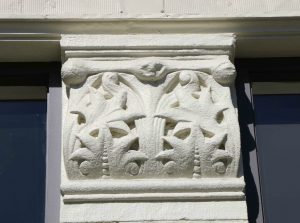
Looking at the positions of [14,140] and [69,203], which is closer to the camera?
[69,203]

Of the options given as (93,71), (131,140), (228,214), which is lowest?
(228,214)

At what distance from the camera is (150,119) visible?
298 centimetres

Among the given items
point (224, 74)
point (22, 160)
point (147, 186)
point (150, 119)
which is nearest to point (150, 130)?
point (150, 119)

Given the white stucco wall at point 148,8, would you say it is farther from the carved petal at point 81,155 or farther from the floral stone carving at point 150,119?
the carved petal at point 81,155

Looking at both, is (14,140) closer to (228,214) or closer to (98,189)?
(98,189)

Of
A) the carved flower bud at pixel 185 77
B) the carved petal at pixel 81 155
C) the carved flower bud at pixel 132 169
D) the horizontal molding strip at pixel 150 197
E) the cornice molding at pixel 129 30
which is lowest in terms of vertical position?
the horizontal molding strip at pixel 150 197

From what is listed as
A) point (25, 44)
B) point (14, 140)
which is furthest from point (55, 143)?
point (25, 44)

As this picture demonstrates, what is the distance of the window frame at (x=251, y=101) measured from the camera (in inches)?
118

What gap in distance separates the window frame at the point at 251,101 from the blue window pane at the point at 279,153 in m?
0.05

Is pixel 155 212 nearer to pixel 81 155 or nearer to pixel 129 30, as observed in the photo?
pixel 81 155

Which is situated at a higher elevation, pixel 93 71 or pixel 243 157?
pixel 93 71

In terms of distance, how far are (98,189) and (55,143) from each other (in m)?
0.28

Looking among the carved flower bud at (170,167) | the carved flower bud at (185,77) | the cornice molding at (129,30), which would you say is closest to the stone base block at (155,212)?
the carved flower bud at (170,167)

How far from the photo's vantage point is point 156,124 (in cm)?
297
